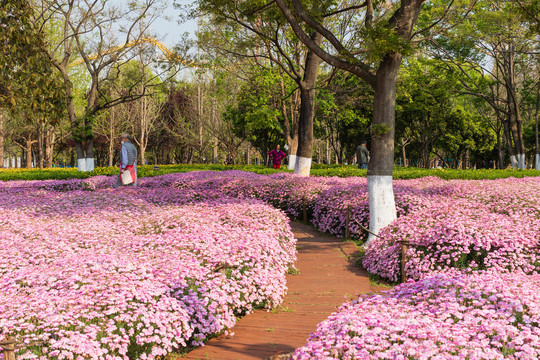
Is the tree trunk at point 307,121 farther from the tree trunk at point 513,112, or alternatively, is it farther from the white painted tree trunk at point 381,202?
the tree trunk at point 513,112

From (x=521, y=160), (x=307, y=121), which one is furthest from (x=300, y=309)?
(x=521, y=160)

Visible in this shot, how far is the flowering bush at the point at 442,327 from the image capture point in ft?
9.61

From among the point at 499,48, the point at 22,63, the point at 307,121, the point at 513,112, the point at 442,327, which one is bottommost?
the point at 442,327

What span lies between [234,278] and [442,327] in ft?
9.68

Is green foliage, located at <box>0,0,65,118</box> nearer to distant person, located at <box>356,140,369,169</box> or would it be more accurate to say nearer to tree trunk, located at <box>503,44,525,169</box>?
distant person, located at <box>356,140,369,169</box>

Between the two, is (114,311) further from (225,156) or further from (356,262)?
(225,156)

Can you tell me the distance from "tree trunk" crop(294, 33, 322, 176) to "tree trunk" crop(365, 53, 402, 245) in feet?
24.8

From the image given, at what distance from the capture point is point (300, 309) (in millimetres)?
5883

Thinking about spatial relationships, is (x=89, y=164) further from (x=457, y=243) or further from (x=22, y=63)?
(x=457, y=243)

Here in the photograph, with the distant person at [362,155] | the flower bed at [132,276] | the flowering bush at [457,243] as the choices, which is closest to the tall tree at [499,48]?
the distant person at [362,155]

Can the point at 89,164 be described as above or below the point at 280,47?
below

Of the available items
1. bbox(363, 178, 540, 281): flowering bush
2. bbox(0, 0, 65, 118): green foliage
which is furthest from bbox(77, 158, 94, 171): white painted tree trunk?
bbox(363, 178, 540, 281): flowering bush

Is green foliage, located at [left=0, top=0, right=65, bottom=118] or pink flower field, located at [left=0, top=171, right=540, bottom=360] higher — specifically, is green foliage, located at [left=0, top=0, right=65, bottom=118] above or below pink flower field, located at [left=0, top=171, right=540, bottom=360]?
above

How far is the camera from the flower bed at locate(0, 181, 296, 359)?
370cm
